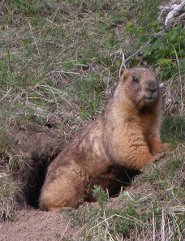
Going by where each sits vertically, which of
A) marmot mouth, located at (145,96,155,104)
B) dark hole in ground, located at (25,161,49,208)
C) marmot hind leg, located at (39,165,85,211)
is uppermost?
marmot mouth, located at (145,96,155,104)

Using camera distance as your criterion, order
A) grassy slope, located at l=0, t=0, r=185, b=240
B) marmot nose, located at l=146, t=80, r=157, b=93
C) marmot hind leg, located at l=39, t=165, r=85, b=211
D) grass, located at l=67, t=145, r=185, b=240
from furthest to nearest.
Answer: marmot hind leg, located at l=39, t=165, r=85, b=211, marmot nose, located at l=146, t=80, r=157, b=93, grassy slope, located at l=0, t=0, r=185, b=240, grass, located at l=67, t=145, r=185, b=240

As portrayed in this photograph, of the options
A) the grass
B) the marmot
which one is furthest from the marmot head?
the grass

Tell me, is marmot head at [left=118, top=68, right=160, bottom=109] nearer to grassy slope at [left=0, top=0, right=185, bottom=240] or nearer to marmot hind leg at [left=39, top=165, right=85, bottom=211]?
grassy slope at [left=0, top=0, right=185, bottom=240]

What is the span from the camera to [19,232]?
6176 mm

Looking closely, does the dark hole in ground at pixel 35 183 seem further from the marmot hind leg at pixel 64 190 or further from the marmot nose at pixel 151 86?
the marmot nose at pixel 151 86

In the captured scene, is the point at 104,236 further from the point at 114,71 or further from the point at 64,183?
the point at 114,71

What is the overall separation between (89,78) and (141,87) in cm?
207

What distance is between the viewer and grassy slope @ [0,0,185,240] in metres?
5.77

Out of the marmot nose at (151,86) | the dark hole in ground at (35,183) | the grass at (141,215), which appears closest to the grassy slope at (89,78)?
the grass at (141,215)

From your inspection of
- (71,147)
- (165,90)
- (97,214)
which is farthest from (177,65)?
(97,214)

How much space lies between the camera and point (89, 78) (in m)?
8.86

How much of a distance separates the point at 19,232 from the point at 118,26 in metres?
4.46

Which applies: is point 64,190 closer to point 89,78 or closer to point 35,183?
point 35,183

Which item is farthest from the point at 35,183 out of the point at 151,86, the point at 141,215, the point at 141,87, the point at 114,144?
the point at 141,215
